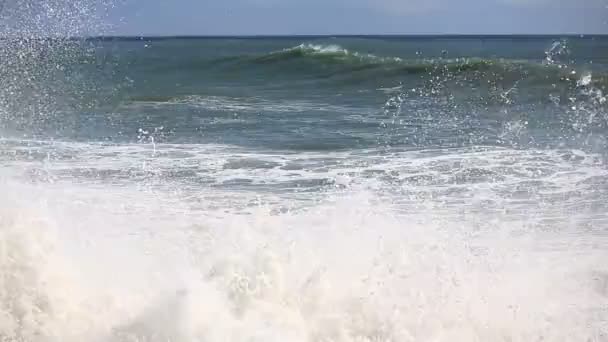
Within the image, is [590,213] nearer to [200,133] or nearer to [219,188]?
[219,188]

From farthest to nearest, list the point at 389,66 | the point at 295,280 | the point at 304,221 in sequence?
1. the point at 389,66
2. the point at 304,221
3. the point at 295,280

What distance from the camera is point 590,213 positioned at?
7.42 meters

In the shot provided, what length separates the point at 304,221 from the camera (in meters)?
6.96

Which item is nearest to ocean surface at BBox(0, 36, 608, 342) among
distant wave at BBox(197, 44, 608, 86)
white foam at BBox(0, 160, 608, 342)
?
white foam at BBox(0, 160, 608, 342)

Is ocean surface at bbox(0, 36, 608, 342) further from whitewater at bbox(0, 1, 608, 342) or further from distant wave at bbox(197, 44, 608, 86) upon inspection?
distant wave at bbox(197, 44, 608, 86)

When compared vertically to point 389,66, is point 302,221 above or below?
below

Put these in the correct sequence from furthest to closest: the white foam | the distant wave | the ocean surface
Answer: the distant wave < the ocean surface < the white foam

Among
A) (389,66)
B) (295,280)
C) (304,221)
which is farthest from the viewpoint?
(389,66)

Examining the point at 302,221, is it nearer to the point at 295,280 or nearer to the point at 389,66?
the point at 295,280

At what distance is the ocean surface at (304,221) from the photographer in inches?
186

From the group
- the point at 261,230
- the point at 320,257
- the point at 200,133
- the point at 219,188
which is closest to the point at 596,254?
the point at 320,257

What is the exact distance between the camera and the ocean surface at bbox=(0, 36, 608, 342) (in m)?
4.73

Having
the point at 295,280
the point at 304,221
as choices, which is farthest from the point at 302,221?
the point at 295,280

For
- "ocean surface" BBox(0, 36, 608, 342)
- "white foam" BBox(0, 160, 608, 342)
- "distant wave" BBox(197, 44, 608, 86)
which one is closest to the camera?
"white foam" BBox(0, 160, 608, 342)
